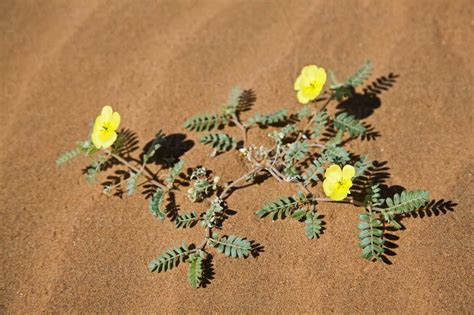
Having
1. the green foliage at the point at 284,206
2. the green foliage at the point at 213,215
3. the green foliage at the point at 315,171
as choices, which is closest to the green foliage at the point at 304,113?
the green foliage at the point at 315,171

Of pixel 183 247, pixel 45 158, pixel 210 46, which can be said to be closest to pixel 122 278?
pixel 183 247

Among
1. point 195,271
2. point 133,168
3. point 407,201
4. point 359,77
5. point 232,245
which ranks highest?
point 359,77

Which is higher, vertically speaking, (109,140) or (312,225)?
(109,140)

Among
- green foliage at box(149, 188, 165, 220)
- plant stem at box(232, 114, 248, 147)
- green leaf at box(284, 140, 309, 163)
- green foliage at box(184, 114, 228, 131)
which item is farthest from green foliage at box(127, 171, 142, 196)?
green leaf at box(284, 140, 309, 163)

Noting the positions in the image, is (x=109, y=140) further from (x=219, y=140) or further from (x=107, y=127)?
(x=219, y=140)

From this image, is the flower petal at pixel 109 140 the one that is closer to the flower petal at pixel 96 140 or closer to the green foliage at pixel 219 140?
the flower petal at pixel 96 140

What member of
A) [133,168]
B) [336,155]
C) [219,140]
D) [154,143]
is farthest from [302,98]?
[133,168]

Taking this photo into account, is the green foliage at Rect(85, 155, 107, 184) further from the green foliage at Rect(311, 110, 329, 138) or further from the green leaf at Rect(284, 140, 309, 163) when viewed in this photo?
the green foliage at Rect(311, 110, 329, 138)
